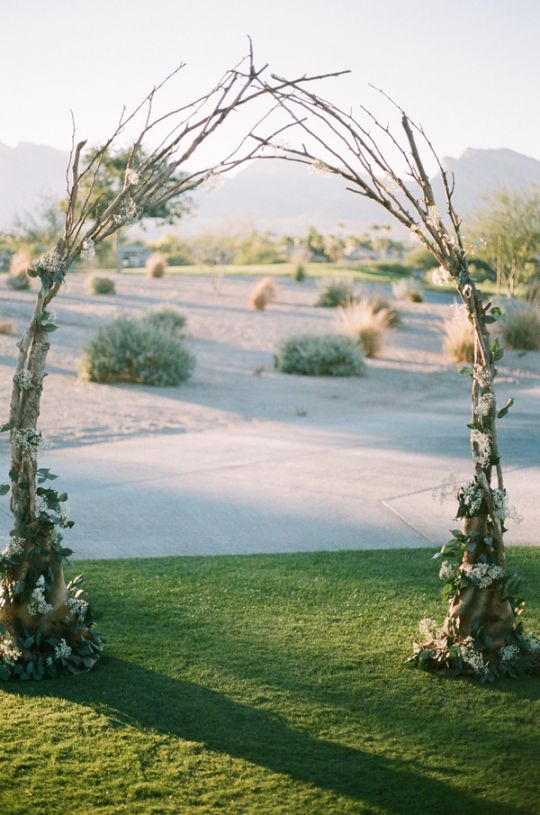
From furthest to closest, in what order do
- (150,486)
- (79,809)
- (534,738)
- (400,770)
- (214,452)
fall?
(214,452)
(150,486)
(534,738)
(400,770)
(79,809)

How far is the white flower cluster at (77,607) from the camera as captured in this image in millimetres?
4500

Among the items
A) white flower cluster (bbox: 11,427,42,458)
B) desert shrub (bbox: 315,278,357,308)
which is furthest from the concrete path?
desert shrub (bbox: 315,278,357,308)

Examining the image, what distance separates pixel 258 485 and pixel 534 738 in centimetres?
452

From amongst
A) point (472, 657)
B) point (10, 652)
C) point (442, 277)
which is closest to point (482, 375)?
point (442, 277)

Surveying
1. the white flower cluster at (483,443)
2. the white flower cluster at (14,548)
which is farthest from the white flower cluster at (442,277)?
the white flower cluster at (14,548)

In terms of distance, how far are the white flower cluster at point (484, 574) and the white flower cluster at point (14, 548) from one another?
1869 mm

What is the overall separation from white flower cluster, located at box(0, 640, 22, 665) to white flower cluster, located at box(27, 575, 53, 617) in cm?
18

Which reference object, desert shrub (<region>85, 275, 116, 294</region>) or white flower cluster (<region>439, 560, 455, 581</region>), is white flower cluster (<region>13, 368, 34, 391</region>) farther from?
desert shrub (<region>85, 275, 116, 294</region>)

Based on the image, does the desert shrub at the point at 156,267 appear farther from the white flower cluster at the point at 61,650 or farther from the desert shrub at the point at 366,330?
the white flower cluster at the point at 61,650

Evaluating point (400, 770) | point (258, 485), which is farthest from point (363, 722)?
point (258, 485)

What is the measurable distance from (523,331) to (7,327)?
10.4m

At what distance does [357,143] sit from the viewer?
436 centimetres

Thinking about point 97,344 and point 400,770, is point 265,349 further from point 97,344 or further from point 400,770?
point 400,770

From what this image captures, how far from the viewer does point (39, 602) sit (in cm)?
435
